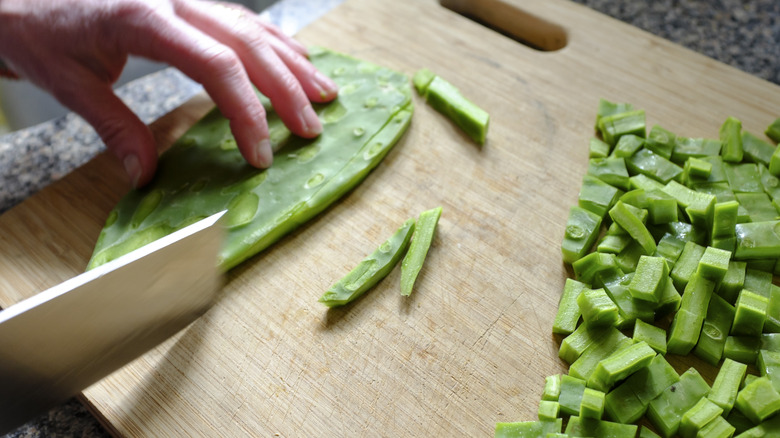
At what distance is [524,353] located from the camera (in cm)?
177

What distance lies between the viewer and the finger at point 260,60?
7.09 feet

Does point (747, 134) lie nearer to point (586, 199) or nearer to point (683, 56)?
point (683, 56)

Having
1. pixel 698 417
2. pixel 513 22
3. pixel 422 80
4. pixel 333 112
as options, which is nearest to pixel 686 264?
pixel 698 417

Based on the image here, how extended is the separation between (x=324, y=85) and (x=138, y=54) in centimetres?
69

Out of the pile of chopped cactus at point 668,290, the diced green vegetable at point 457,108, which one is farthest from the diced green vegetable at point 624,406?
the diced green vegetable at point 457,108

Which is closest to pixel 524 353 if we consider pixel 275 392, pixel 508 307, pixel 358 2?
pixel 508 307

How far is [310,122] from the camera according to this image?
87.1 inches

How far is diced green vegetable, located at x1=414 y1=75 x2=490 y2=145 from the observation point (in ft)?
7.45

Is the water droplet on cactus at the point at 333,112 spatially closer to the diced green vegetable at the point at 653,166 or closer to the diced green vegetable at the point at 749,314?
the diced green vegetable at the point at 653,166

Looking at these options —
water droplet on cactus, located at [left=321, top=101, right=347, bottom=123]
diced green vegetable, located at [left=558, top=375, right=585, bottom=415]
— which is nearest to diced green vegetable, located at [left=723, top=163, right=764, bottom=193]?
diced green vegetable, located at [left=558, top=375, right=585, bottom=415]

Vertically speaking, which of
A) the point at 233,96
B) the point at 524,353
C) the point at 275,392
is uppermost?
Result: the point at 233,96

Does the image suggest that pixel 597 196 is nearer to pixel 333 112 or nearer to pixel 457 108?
pixel 457 108

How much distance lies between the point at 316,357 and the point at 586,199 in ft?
3.50

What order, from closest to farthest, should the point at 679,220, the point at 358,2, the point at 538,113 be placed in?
the point at 679,220 → the point at 538,113 → the point at 358,2
